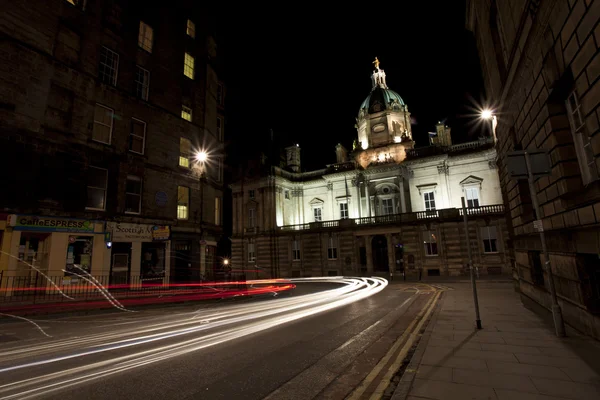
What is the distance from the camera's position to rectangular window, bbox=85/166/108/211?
17.1m

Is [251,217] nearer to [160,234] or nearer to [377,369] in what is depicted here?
[160,234]

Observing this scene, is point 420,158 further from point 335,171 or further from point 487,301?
point 487,301

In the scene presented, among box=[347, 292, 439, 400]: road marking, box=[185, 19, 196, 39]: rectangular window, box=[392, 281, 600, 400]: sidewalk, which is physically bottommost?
box=[347, 292, 439, 400]: road marking

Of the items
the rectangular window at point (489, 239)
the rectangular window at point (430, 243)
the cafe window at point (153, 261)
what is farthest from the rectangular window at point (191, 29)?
the rectangular window at point (489, 239)

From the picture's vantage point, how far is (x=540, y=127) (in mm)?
8062

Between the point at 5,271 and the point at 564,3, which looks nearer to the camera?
the point at 564,3

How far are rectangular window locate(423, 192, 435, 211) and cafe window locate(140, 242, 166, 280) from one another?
30748 mm

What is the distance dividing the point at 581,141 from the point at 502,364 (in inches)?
219

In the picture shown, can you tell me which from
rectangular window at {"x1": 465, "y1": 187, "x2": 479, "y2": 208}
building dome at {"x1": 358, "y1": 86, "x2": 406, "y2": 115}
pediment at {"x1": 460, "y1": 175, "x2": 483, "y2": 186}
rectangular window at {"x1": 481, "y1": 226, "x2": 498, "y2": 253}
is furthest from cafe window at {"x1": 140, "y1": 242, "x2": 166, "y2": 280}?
building dome at {"x1": 358, "y1": 86, "x2": 406, "y2": 115}

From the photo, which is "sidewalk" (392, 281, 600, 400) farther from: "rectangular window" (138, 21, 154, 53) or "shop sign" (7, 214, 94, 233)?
"rectangular window" (138, 21, 154, 53)

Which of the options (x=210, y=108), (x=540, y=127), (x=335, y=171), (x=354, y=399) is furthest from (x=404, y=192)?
(x=354, y=399)

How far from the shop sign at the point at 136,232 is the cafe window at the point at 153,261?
70 cm

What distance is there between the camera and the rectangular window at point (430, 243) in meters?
32.9

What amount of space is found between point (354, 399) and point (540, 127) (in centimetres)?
861
